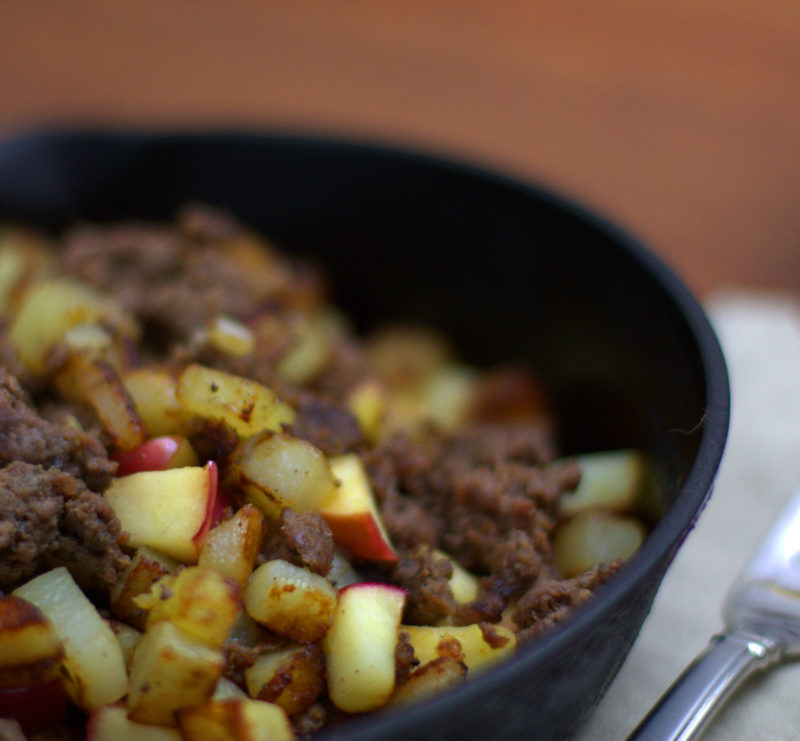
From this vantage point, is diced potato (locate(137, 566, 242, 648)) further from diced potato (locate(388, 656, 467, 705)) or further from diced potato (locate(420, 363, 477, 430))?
diced potato (locate(420, 363, 477, 430))

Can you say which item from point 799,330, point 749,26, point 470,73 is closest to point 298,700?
point 799,330

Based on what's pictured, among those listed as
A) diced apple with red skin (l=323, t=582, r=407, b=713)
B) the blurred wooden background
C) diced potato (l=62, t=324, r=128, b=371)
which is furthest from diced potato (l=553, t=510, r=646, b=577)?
the blurred wooden background

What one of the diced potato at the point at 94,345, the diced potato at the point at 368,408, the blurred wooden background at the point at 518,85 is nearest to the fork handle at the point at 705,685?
the diced potato at the point at 368,408

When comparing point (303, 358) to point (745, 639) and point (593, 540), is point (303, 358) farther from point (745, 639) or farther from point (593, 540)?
point (745, 639)

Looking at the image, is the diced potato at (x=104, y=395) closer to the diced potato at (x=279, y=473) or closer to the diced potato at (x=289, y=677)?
the diced potato at (x=279, y=473)

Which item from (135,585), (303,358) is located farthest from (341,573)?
(303,358)

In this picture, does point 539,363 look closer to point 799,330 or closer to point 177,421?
point 799,330
